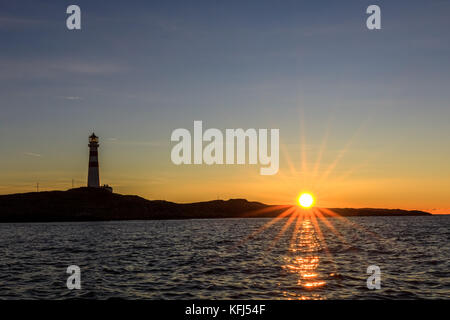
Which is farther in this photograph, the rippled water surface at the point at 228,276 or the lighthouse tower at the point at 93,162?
the lighthouse tower at the point at 93,162

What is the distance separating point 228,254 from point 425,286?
2051cm

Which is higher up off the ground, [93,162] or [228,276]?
[93,162]

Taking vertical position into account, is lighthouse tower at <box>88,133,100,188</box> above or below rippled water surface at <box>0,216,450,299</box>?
above

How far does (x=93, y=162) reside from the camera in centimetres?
14900

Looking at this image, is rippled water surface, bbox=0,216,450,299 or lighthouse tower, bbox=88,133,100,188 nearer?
rippled water surface, bbox=0,216,450,299

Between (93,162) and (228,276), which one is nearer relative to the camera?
(228,276)

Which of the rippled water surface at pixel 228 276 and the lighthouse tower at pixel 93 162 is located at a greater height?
the lighthouse tower at pixel 93 162

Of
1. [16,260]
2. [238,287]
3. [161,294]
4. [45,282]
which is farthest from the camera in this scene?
[16,260]

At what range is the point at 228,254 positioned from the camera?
1607 inches

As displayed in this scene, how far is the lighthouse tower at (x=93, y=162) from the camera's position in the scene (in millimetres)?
146250

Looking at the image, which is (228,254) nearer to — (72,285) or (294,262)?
(294,262)

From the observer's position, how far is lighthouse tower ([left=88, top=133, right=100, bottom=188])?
146 meters
